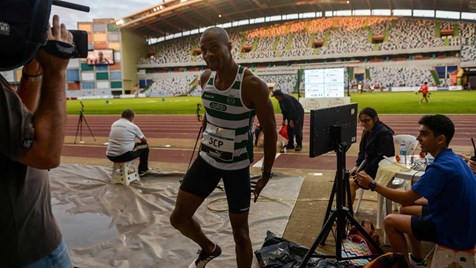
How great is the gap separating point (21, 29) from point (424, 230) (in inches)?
115

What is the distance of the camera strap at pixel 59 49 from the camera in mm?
1324

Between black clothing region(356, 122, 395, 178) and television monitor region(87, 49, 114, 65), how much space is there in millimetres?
64558

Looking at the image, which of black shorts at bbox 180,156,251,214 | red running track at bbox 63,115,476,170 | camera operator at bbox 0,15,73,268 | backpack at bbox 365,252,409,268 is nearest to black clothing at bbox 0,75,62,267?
camera operator at bbox 0,15,73,268

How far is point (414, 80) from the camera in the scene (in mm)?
44281

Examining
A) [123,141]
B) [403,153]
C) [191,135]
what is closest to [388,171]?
[403,153]

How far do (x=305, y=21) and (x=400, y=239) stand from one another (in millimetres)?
58659

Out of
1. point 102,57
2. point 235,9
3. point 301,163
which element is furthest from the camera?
point 102,57

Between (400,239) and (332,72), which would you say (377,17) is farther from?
(400,239)

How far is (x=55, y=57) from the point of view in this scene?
1343 mm

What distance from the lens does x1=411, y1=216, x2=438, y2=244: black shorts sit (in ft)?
9.07

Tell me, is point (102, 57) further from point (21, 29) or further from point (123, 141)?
point (21, 29)

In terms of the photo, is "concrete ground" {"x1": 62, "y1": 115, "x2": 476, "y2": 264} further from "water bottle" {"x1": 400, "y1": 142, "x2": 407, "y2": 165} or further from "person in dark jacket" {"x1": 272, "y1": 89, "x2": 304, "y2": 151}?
"water bottle" {"x1": 400, "y1": 142, "x2": 407, "y2": 165}

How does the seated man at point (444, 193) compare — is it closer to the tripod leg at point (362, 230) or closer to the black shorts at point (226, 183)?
the tripod leg at point (362, 230)

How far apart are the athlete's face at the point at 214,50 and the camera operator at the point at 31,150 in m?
1.49
